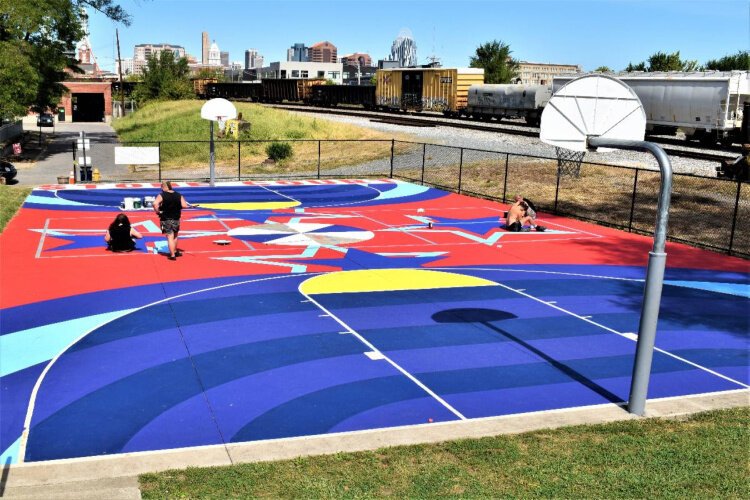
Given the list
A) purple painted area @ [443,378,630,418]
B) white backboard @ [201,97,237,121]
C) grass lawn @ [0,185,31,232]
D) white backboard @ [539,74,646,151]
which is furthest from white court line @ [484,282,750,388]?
white backboard @ [201,97,237,121]

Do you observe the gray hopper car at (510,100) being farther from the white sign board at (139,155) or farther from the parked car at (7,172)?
the parked car at (7,172)

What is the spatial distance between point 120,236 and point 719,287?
1542 cm

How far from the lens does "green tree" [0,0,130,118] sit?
40.7m

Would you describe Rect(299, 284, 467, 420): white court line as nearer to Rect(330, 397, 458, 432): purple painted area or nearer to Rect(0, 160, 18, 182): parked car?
Rect(330, 397, 458, 432): purple painted area

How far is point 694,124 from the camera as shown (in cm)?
4519

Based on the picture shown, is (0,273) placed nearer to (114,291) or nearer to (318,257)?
(114,291)

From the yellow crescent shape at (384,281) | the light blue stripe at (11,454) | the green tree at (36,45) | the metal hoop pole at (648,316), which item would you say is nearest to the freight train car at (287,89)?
the green tree at (36,45)

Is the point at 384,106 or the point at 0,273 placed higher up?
the point at 384,106

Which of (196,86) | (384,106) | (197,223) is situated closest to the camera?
(197,223)

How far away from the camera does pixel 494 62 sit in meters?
107

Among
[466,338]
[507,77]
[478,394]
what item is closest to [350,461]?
[478,394]

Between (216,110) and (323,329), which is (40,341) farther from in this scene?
(216,110)

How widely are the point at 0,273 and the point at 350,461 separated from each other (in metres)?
12.8

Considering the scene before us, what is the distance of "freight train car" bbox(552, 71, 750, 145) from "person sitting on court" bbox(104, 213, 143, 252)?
116ft
